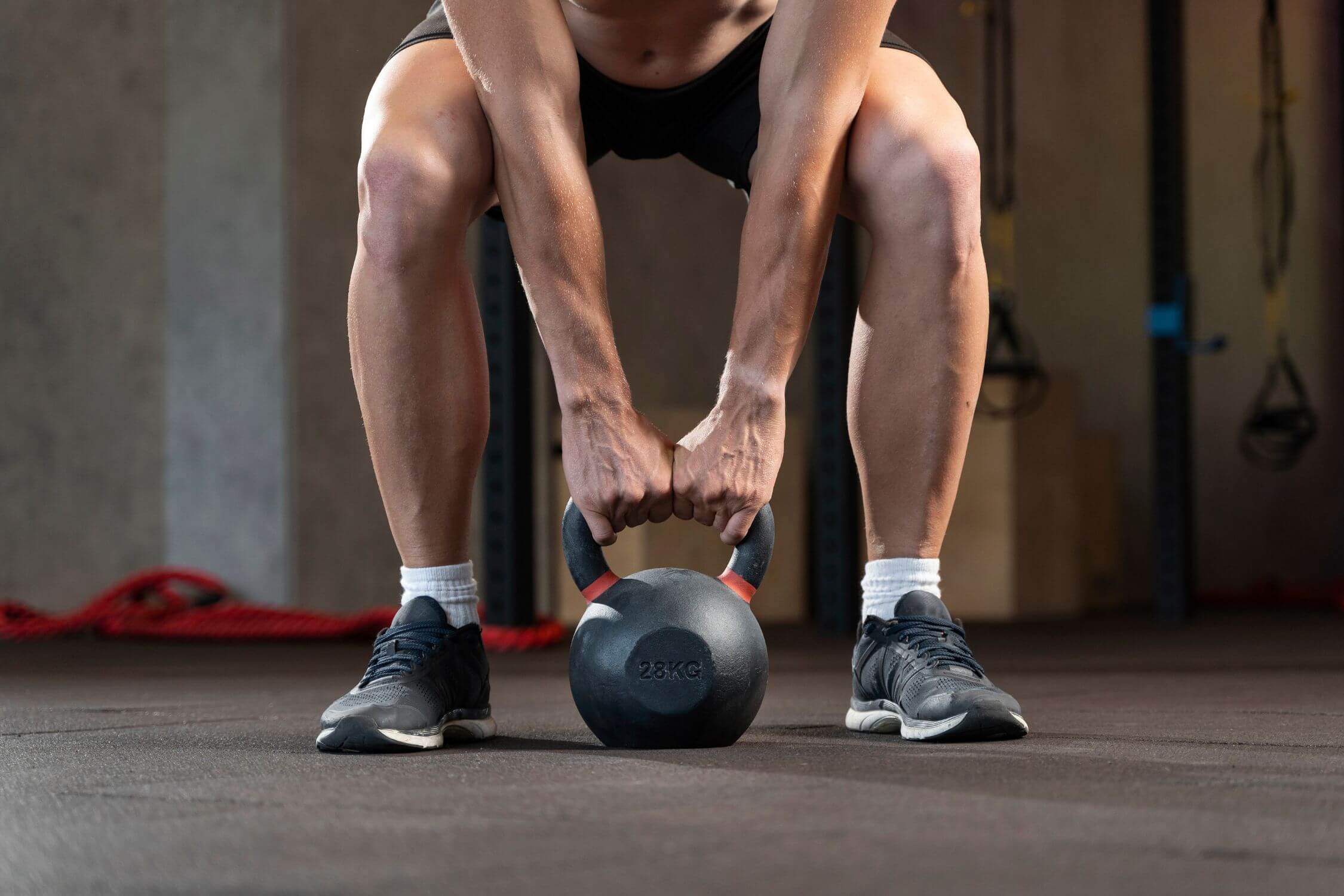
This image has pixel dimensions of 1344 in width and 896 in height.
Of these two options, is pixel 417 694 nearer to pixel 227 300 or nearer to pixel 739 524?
pixel 739 524

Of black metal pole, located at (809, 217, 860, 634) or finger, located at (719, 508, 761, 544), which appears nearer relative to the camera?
finger, located at (719, 508, 761, 544)

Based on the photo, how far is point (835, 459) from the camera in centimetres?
376

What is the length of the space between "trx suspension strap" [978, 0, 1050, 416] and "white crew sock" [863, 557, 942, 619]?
2.22 m

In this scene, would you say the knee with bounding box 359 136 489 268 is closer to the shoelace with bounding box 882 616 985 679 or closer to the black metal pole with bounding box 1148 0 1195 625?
the shoelace with bounding box 882 616 985 679

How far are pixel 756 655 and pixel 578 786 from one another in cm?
29

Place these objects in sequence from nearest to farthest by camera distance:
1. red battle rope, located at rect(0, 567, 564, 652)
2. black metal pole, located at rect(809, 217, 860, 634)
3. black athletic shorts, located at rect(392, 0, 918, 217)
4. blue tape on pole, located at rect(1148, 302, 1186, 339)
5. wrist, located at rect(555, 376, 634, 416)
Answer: wrist, located at rect(555, 376, 634, 416) < black athletic shorts, located at rect(392, 0, 918, 217) < red battle rope, located at rect(0, 567, 564, 652) < black metal pole, located at rect(809, 217, 860, 634) < blue tape on pole, located at rect(1148, 302, 1186, 339)

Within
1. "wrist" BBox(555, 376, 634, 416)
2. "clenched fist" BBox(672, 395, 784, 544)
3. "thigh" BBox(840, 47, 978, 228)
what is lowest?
"clenched fist" BBox(672, 395, 784, 544)

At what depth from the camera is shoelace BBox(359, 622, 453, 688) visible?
1384 mm

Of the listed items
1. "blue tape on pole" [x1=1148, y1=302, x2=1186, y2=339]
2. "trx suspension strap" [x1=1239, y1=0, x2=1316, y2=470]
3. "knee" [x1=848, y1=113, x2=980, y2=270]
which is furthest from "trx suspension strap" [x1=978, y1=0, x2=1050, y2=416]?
"knee" [x1=848, y1=113, x2=980, y2=270]

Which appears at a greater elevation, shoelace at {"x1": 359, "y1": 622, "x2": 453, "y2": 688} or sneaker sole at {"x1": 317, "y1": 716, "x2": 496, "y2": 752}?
shoelace at {"x1": 359, "y1": 622, "x2": 453, "y2": 688}

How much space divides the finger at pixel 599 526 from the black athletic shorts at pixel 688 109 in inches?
16.8

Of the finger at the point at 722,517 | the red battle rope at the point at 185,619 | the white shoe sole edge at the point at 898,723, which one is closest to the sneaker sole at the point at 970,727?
the white shoe sole edge at the point at 898,723

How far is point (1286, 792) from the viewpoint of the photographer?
3.27 feet

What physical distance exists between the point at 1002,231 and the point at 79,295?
245 cm
